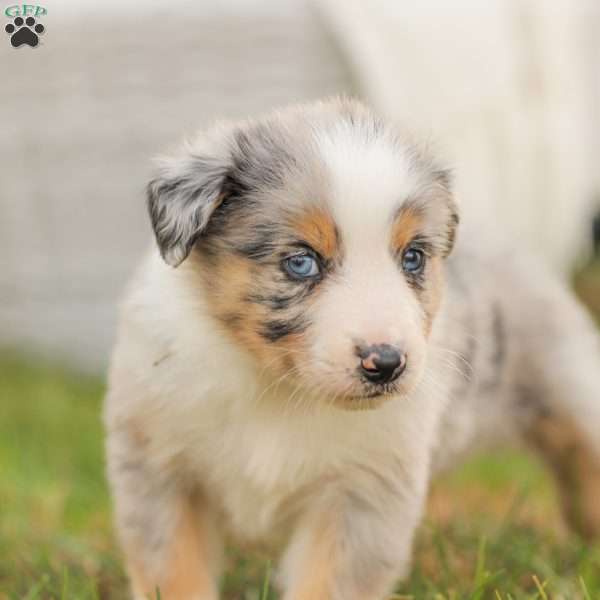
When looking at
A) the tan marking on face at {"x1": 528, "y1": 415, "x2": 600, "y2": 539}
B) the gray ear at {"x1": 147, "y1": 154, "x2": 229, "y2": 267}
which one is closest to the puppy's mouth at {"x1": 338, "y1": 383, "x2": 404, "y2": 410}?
the gray ear at {"x1": 147, "y1": 154, "x2": 229, "y2": 267}

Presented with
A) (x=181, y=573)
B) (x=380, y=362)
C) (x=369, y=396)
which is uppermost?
(x=380, y=362)

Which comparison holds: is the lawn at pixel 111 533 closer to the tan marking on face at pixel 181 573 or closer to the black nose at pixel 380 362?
the tan marking on face at pixel 181 573

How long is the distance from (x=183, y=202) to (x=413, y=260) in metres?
0.75

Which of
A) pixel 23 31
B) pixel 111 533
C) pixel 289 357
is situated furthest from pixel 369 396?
pixel 23 31

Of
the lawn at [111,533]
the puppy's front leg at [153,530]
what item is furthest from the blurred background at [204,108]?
the puppy's front leg at [153,530]

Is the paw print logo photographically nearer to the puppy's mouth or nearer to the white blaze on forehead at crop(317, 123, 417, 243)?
the white blaze on forehead at crop(317, 123, 417, 243)

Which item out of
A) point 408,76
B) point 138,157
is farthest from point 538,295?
point 138,157

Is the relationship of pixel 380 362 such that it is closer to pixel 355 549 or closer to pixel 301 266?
pixel 301 266

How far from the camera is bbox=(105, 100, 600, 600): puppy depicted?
10.9 feet

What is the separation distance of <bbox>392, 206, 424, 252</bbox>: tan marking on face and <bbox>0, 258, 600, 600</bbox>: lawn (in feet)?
3.81

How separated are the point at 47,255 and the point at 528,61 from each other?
3991 mm

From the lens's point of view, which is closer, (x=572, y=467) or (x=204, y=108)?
(x=572, y=467)

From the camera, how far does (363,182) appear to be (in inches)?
131

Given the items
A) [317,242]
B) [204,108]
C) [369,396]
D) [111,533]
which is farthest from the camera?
[204,108]
